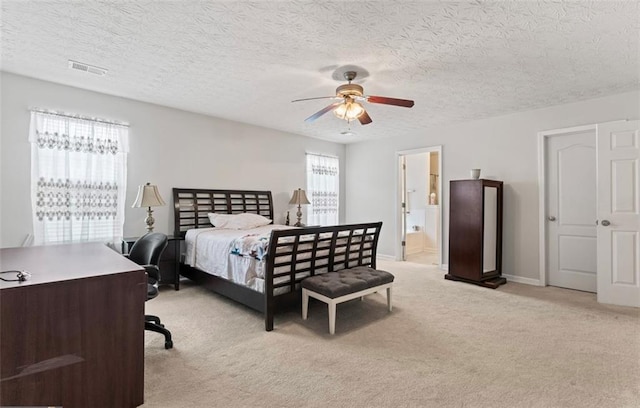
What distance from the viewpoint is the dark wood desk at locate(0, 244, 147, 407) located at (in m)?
1.40

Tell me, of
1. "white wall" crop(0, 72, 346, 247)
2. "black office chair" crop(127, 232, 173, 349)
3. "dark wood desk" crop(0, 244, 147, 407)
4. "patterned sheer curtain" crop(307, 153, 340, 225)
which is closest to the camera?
"dark wood desk" crop(0, 244, 147, 407)

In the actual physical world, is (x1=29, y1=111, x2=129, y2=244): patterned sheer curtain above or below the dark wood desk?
above

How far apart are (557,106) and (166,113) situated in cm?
556

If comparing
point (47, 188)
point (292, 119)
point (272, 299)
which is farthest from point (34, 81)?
point (272, 299)

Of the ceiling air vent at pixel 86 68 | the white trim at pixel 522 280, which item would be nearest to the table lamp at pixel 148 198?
the ceiling air vent at pixel 86 68

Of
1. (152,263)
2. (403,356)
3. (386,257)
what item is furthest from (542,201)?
(152,263)

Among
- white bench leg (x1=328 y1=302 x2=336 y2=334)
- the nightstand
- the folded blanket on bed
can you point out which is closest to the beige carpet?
white bench leg (x1=328 y1=302 x2=336 y2=334)

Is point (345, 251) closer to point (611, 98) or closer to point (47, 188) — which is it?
point (47, 188)

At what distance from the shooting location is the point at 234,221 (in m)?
4.63

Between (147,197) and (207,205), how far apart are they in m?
0.97

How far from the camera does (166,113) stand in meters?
4.49

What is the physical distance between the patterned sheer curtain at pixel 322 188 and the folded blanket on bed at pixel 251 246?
312 cm

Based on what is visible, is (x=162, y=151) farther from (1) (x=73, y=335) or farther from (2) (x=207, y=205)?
(1) (x=73, y=335)

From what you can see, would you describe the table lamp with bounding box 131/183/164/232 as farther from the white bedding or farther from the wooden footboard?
the wooden footboard
